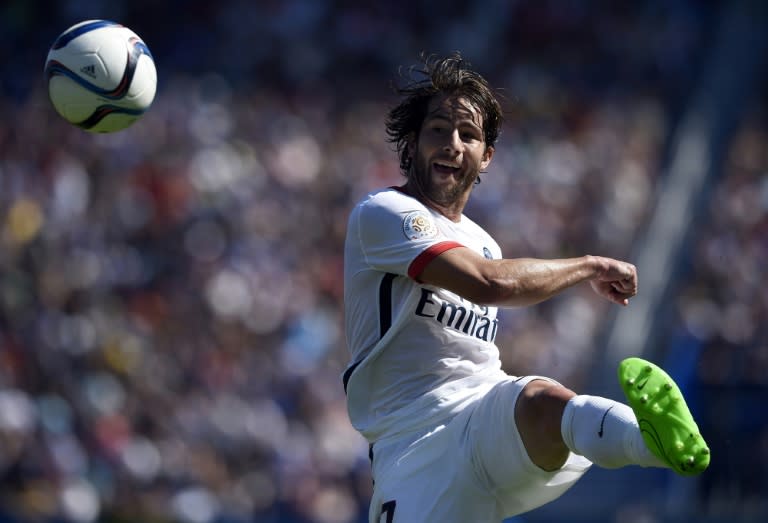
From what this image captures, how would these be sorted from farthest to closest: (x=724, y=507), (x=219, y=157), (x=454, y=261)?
1. (x=219, y=157)
2. (x=724, y=507)
3. (x=454, y=261)

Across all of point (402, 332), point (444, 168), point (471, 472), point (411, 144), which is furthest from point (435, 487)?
point (411, 144)

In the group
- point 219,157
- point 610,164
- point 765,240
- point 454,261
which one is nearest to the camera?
point 454,261

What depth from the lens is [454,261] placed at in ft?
15.7

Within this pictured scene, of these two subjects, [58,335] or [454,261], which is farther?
[58,335]

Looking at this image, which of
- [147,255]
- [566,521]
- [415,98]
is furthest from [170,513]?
[415,98]

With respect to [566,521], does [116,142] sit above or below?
above

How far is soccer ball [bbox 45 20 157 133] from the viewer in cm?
611

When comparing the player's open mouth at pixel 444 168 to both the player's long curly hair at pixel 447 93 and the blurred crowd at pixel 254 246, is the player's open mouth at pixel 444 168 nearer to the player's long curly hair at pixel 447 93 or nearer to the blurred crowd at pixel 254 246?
the player's long curly hair at pixel 447 93

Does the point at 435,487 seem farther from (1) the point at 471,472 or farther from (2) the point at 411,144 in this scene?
(2) the point at 411,144

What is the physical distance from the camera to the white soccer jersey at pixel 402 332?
4.96 m

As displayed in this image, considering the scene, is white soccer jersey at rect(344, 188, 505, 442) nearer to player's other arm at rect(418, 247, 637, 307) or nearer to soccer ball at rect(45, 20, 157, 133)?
player's other arm at rect(418, 247, 637, 307)

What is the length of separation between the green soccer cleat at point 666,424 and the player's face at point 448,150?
1.19 metres

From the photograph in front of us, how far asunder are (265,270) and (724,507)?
4922 mm

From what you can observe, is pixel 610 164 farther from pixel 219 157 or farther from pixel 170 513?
pixel 170 513
